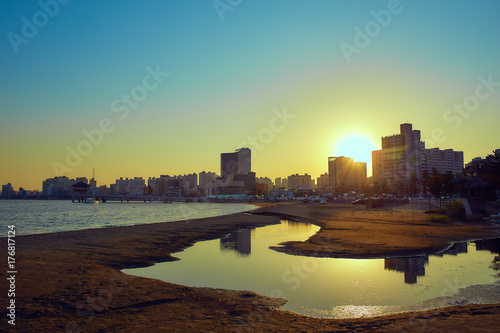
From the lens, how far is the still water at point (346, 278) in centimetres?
1109

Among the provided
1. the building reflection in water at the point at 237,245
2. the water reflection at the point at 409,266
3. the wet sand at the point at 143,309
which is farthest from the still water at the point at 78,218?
the water reflection at the point at 409,266

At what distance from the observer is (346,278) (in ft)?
48.0

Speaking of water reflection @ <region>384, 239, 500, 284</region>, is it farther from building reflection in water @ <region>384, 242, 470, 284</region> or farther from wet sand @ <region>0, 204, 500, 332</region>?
wet sand @ <region>0, 204, 500, 332</region>

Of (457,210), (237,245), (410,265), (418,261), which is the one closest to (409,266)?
(410,265)

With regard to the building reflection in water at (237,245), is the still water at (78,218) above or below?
below

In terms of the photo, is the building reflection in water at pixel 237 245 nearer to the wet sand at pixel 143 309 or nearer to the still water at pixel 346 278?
the still water at pixel 346 278

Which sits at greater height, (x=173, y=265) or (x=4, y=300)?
(x=4, y=300)

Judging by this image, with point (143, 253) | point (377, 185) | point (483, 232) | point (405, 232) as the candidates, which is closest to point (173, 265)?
point (143, 253)

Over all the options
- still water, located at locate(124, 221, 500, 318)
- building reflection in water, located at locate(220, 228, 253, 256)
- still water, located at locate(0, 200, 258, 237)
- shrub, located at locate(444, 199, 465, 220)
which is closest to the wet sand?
still water, located at locate(124, 221, 500, 318)

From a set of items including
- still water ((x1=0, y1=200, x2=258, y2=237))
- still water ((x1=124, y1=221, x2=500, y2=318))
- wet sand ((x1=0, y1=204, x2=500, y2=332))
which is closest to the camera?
wet sand ((x1=0, y1=204, x2=500, y2=332))

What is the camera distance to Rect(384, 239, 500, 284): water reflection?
15.1 meters

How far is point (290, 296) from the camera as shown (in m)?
12.2

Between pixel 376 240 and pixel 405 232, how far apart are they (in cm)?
618

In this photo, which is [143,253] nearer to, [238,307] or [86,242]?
[86,242]
